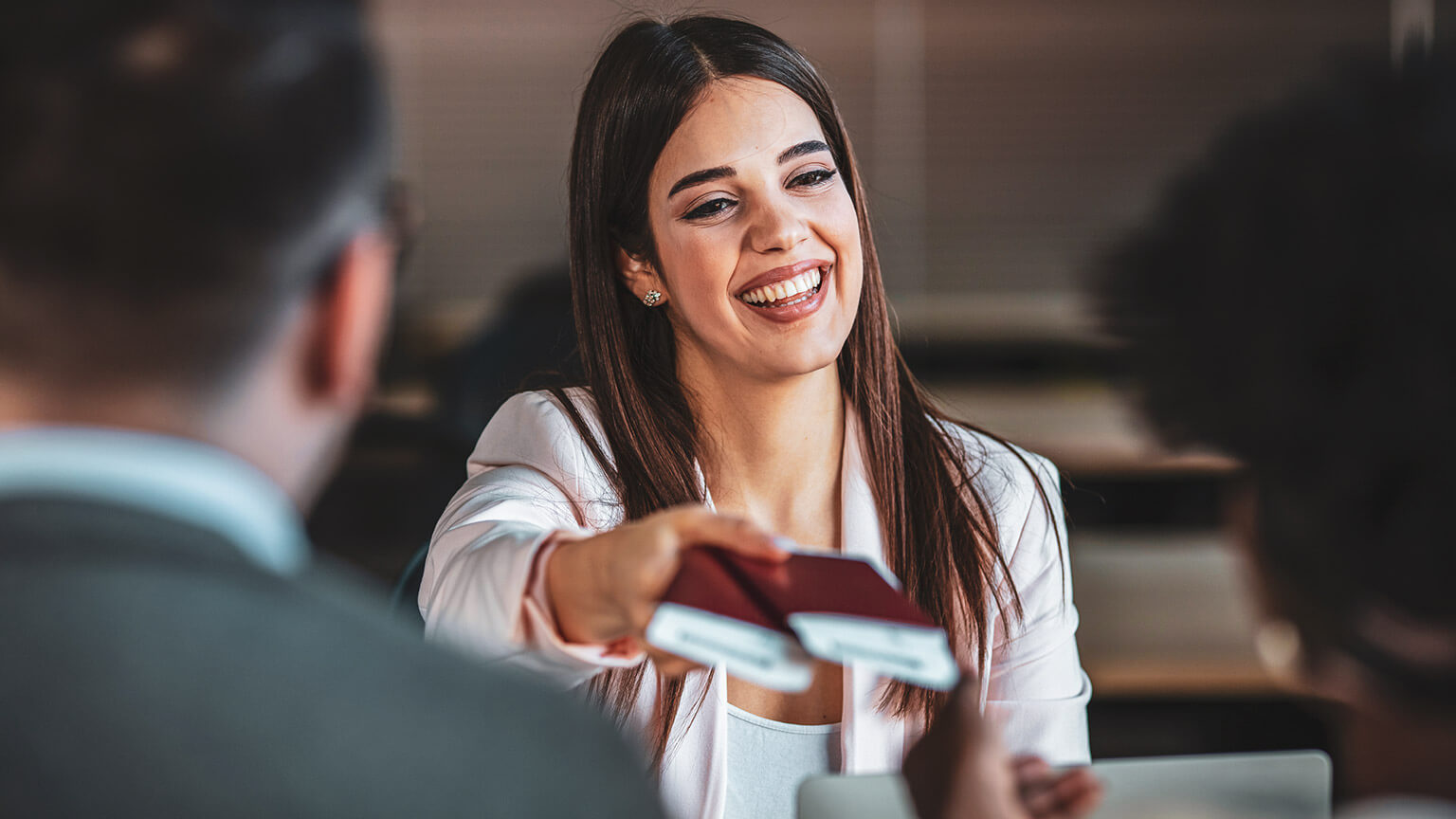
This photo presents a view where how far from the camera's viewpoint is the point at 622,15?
204 centimetres

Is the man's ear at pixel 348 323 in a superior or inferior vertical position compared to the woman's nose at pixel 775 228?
inferior

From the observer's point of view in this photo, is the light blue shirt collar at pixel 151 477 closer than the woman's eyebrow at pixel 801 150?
Yes

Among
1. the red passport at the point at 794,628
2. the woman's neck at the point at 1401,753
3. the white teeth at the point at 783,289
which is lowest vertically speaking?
A: the woman's neck at the point at 1401,753

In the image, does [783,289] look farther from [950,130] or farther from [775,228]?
[950,130]

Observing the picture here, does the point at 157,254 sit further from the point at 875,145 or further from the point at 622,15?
the point at 875,145

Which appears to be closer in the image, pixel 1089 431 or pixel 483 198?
pixel 1089 431

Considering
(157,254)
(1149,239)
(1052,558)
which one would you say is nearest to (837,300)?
(1052,558)

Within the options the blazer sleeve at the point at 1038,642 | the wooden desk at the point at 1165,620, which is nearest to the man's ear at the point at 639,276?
the blazer sleeve at the point at 1038,642

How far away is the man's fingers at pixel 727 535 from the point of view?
3.15 feet

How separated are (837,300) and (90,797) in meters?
1.28

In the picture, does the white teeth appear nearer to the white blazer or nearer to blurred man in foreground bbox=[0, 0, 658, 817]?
the white blazer

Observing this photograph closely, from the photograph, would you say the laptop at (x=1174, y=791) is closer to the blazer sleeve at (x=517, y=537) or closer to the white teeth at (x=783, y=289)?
the blazer sleeve at (x=517, y=537)

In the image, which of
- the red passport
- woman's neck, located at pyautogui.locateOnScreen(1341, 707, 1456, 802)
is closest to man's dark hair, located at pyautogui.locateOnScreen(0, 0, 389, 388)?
the red passport

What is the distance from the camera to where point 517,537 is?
120cm
